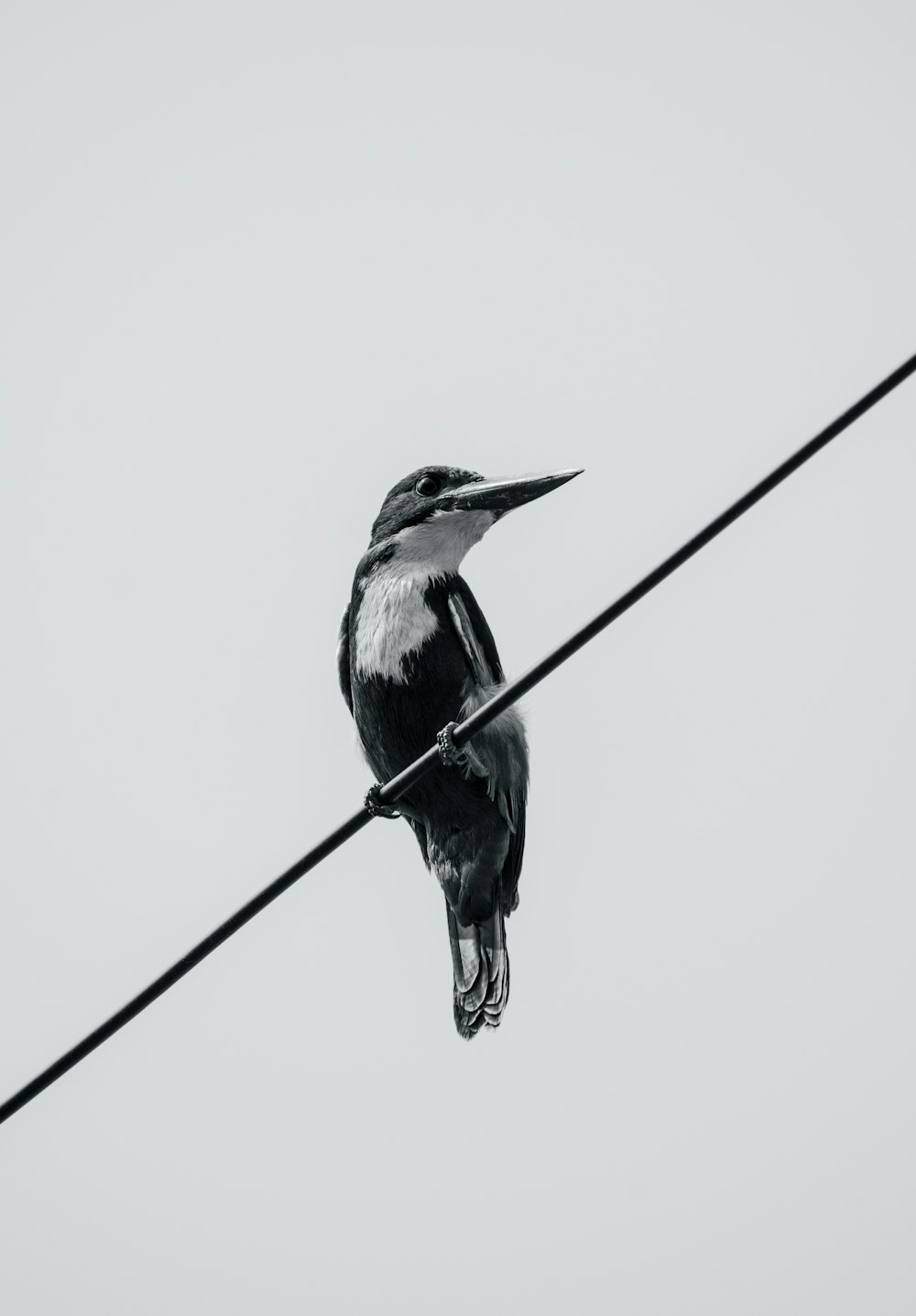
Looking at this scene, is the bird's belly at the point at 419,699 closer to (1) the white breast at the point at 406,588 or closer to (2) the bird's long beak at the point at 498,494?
(1) the white breast at the point at 406,588

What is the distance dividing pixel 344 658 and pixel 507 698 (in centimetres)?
251

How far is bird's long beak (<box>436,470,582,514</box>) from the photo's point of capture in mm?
5348

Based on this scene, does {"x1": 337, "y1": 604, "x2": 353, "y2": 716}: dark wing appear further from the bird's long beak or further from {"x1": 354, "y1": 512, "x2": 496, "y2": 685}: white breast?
the bird's long beak

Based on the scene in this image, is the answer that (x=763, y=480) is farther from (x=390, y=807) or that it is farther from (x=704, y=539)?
(x=390, y=807)

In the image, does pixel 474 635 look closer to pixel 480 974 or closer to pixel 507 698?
pixel 480 974

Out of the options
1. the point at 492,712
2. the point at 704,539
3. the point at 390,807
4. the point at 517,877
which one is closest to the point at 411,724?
the point at 390,807

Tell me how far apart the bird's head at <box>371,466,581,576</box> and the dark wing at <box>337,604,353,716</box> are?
0.33 meters

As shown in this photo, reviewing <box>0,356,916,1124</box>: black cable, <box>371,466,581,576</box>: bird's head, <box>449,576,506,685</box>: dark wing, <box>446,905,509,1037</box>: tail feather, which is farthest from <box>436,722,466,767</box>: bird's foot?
<box>371,466,581,576</box>: bird's head

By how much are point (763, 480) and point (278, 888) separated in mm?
1358

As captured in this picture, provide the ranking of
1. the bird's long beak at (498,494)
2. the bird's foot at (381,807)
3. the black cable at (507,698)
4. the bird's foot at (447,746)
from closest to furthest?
the black cable at (507,698)
the bird's foot at (447,746)
the bird's foot at (381,807)
the bird's long beak at (498,494)

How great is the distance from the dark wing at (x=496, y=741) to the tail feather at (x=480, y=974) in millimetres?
151

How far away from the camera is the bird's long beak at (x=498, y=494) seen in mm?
5348

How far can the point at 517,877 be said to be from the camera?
5.43 metres

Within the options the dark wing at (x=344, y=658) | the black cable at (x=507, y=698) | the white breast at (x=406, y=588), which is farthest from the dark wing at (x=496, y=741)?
the black cable at (x=507, y=698)
